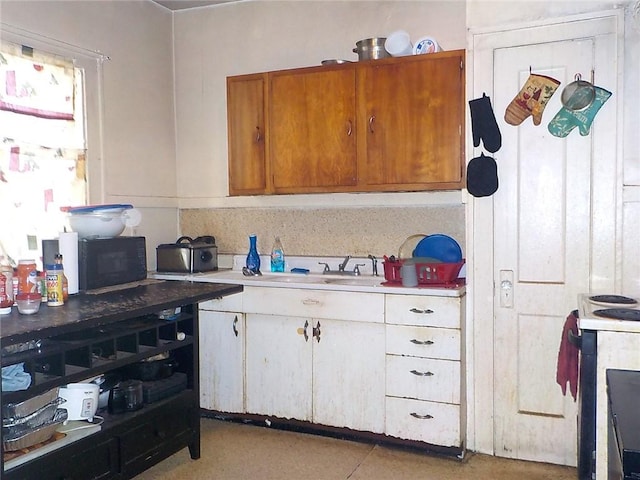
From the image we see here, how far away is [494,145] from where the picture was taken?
3102 millimetres

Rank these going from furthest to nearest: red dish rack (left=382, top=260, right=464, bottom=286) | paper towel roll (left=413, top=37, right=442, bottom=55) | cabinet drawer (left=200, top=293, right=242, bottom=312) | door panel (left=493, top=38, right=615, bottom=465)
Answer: cabinet drawer (left=200, top=293, right=242, bottom=312), paper towel roll (left=413, top=37, right=442, bottom=55), red dish rack (left=382, top=260, right=464, bottom=286), door panel (left=493, top=38, right=615, bottom=465)

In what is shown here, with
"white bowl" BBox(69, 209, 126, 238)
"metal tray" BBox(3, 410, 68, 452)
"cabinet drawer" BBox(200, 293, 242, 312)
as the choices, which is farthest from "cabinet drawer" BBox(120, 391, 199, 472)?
"white bowl" BBox(69, 209, 126, 238)

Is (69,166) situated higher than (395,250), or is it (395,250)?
(69,166)

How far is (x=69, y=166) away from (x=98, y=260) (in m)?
0.87

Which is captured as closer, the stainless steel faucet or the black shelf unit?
the black shelf unit

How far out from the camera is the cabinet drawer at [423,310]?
309 centimetres

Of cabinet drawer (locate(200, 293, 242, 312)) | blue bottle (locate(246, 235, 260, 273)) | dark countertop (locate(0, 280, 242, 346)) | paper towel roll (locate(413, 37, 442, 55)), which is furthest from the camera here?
blue bottle (locate(246, 235, 260, 273))

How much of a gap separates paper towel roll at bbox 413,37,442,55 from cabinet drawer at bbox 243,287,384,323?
4.74 ft

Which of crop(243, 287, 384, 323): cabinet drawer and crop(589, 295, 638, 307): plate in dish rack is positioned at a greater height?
crop(589, 295, 638, 307): plate in dish rack

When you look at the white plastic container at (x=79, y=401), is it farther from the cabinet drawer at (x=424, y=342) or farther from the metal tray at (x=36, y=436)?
the cabinet drawer at (x=424, y=342)

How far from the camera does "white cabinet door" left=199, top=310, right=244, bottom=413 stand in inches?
144

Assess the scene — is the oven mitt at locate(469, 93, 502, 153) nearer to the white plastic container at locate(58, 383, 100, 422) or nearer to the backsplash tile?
the backsplash tile

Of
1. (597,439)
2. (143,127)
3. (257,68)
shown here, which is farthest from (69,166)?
(597,439)

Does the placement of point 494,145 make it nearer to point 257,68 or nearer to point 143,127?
point 257,68
